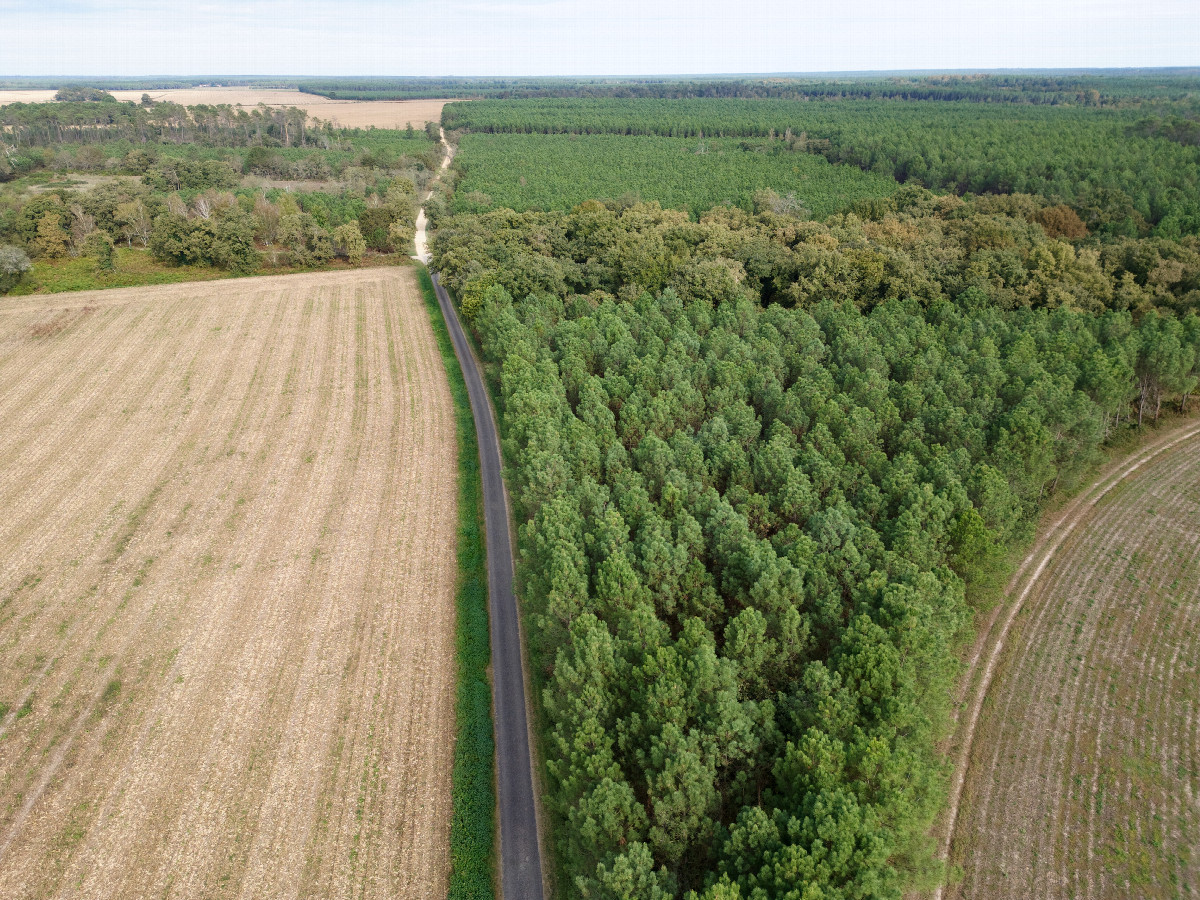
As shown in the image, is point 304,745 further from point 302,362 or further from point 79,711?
point 302,362

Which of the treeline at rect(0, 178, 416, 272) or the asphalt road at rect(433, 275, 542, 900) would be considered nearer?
the asphalt road at rect(433, 275, 542, 900)

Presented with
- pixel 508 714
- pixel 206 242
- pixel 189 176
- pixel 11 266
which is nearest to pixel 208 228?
pixel 206 242

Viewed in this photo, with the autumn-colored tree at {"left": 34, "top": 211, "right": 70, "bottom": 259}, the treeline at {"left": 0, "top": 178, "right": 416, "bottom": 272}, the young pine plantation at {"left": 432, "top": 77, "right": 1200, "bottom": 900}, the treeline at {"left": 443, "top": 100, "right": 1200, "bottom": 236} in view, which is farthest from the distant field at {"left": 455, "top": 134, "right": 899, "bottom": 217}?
the autumn-colored tree at {"left": 34, "top": 211, "right": 70, "bottom": 259}

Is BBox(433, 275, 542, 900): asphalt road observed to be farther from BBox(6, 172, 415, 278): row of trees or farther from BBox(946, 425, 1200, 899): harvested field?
BBox(6, 172, 415, 278): row of trees

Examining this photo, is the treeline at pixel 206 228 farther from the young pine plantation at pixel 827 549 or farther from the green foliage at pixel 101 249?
the young pine plantation at pixel 827 549

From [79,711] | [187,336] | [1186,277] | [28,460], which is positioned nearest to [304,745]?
[79,711]

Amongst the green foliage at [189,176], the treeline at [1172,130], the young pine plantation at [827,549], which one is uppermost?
the treeline at [1172,130]

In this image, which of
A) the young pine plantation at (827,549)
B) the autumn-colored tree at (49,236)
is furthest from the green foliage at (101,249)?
the young pine plantation at (827,549)
